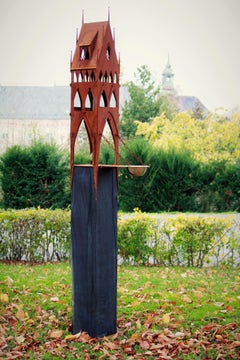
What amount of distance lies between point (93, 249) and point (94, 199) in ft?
1.48

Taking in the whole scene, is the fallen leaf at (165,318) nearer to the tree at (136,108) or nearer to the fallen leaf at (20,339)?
the fallen leaf at (20,339)

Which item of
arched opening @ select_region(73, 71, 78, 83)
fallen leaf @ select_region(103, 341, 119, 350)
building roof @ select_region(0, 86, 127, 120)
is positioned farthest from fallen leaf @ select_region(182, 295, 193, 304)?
building roof @ select_region(0, 86, 127, 120)

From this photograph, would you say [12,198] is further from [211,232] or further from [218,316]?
[218,316]

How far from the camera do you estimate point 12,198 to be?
14.1 meters

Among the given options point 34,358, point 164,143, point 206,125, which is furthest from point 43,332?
point 206,125

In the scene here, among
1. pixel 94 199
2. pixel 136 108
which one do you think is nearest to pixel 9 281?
pixel 94 199

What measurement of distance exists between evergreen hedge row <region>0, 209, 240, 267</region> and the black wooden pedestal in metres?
3.78

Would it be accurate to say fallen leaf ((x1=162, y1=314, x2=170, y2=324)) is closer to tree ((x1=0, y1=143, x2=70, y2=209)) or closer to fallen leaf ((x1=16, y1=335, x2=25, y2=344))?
fallen leaf ((x1=16, y1=335, x2=25, y2=344))

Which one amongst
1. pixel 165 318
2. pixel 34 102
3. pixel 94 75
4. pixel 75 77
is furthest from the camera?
pixel 34 102

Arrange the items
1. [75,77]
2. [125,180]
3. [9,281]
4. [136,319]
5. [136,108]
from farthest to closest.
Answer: [136,108]
[125,180]
[9,281]
[136,319]
[75,77]

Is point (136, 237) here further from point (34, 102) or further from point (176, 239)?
point (34, 102)

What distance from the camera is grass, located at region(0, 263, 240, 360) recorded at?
4332mm

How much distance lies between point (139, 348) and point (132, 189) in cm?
979

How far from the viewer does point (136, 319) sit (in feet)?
16.6
